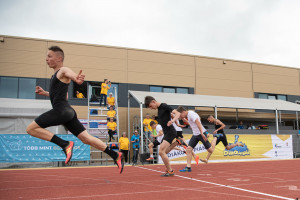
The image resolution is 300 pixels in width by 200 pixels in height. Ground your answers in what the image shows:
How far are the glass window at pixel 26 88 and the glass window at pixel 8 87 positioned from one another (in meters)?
0.30

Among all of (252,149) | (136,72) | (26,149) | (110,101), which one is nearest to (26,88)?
(110,101)

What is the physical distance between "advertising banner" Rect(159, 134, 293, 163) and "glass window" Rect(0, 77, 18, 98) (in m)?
11.2

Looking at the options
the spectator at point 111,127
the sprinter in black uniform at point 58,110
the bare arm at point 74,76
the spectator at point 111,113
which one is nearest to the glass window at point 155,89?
the spectator at point 111,113

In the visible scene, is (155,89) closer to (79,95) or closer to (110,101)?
(110,101)

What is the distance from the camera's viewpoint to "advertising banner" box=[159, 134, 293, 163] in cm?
1448

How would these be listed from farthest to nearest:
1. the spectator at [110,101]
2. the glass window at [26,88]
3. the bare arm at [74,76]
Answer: the glass window at [26,88] < the spectator at [110,101] < the bare arm at [74,76]

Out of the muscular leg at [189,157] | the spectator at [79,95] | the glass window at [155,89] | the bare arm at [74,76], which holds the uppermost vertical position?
the glass window at [155,89]

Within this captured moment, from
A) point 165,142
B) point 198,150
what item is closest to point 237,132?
point 198,150

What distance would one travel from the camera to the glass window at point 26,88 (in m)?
18.4

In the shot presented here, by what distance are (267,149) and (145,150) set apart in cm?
681

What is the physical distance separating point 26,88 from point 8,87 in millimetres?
1077

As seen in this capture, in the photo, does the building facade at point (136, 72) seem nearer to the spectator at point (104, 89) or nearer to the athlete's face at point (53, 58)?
the spectator at point (104, 89)

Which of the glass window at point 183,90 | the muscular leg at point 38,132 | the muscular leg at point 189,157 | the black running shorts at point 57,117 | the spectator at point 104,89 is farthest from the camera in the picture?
the glass window at point 183,90

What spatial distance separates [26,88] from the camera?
60.7ft
